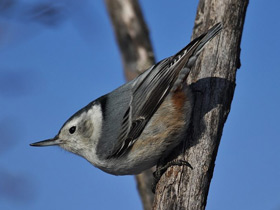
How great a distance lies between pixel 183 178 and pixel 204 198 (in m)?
0.17

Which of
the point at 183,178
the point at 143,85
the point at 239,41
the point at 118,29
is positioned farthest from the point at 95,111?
the point at 118,29

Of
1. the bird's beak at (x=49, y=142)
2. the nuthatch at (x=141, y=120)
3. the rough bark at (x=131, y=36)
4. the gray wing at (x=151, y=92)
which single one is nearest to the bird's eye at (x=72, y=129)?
the nuthatch at (x=141, y=120)

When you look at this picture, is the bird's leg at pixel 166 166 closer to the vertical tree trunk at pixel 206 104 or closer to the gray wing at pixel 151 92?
the vertical tree trunk at pixel 206 104

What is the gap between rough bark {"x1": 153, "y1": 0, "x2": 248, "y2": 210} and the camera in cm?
308

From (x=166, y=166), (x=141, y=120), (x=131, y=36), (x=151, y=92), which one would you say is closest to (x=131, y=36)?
(x=131, y=36)

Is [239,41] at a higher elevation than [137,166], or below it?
higher

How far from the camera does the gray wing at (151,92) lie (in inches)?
134

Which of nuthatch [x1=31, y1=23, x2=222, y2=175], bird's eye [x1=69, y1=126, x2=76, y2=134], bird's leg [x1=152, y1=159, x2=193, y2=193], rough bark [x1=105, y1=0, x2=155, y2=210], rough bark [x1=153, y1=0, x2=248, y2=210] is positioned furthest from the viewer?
rough bark [x1=105, y1=0, x2=155, y2=210]

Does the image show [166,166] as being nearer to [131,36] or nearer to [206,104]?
[206,104]

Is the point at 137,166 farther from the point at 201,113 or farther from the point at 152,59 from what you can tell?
the point at 152,59

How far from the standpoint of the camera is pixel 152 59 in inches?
193

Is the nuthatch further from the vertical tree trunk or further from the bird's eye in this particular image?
the vertical tree trunk

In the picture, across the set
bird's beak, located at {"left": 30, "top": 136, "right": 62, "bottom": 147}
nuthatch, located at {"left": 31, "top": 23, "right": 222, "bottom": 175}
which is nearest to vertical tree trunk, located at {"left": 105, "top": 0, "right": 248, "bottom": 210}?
nuthatch, located at {"left": 31, "top": 23, "right": 222, "bottom": 175}

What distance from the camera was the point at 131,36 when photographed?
198 inches
